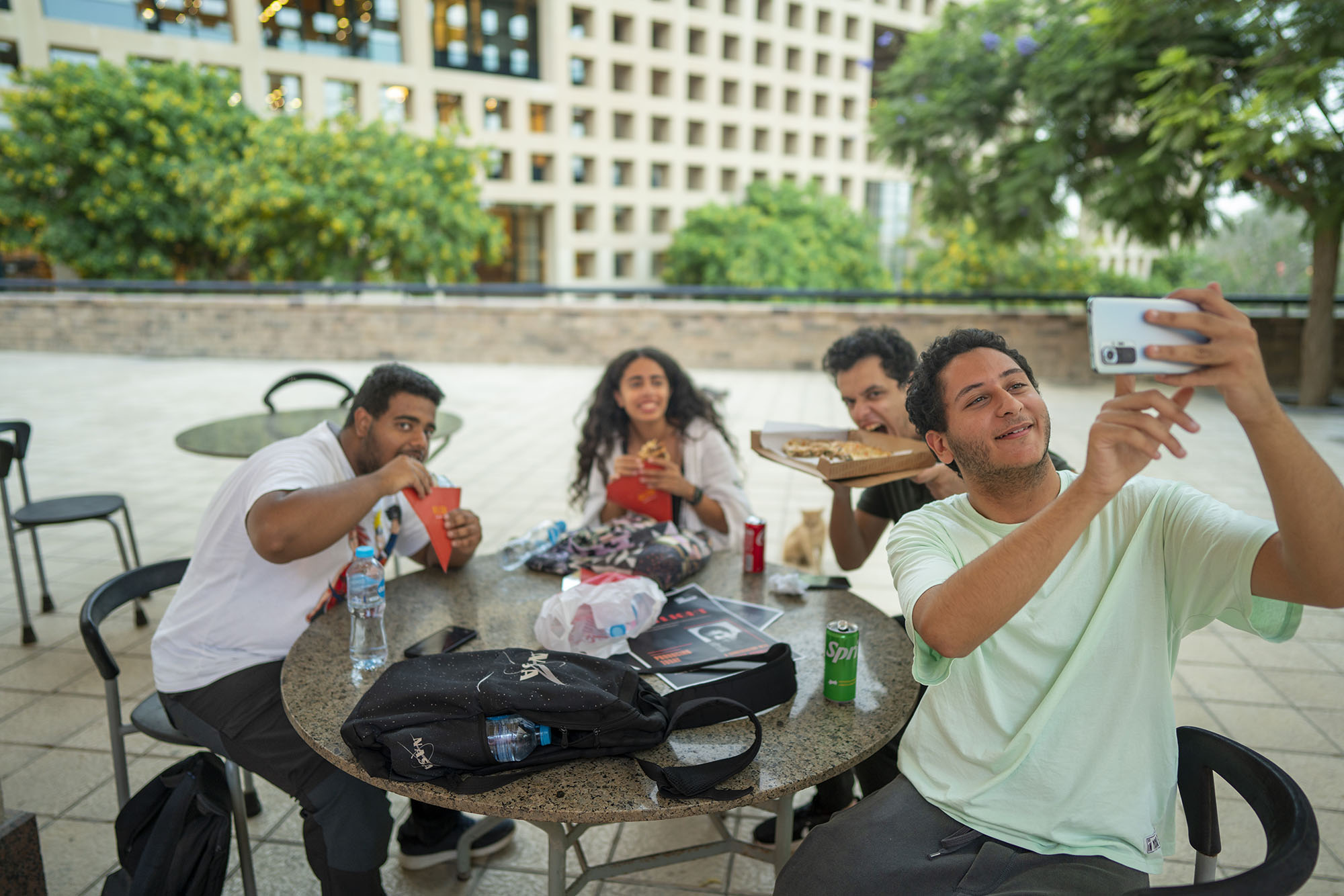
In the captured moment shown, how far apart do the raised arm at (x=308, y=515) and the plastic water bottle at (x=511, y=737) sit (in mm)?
847

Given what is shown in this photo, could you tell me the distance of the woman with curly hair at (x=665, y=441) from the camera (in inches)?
125

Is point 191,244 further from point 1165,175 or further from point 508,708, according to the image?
point 508,708

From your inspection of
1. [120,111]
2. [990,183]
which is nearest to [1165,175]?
[990,183]

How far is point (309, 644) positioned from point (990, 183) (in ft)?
39.3

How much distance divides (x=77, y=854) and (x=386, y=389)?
171 cm

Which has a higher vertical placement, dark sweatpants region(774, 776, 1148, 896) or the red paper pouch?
the red paper pouch

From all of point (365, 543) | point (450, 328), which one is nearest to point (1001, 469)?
point (365, 543)

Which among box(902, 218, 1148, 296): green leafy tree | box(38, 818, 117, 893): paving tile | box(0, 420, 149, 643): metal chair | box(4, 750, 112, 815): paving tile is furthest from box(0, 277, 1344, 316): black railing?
box(902, 218, 1148, 296): green leafy tree

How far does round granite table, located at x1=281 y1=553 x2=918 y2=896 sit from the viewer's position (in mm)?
1494

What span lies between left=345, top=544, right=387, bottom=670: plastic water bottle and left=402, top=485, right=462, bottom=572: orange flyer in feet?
0.87

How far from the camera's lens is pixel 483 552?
5469 mm

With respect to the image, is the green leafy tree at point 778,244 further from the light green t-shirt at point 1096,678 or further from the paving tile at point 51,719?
the light green t-shirt at point 1096,678

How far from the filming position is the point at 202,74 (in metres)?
23.1

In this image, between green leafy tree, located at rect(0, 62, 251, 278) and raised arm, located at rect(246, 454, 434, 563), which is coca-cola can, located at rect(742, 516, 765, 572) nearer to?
raised arm, located at rect(246, 454, 434, 563)
